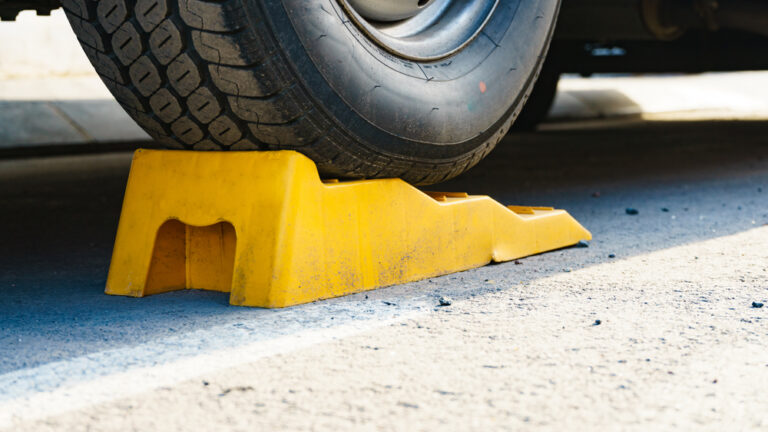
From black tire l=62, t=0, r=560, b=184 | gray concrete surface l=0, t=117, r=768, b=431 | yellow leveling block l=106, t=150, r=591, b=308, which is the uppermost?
black tire l=62, t=0, r=560, b=184

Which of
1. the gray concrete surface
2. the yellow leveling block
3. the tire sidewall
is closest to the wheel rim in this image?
the tire sidewall

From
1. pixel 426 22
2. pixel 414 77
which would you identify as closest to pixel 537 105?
pixel 426 22

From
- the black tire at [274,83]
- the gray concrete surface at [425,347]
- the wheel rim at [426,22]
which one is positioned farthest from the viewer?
the wheel rim at [426,22]

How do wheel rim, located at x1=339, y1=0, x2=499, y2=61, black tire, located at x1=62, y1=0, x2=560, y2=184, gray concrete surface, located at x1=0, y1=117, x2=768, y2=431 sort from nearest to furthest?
gray concrete surface, located at x1=0, y1=117, x2=768, y2=431 → black tire, located at x1=62, y1=0, x2=560, y2=184 → wheel rim, located at x1=339, y1=0, x2=499, y2=61

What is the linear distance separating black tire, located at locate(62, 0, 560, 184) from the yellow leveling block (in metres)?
0.05

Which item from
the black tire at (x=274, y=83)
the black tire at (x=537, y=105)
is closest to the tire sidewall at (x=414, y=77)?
the black tire at (x=274, y=83)

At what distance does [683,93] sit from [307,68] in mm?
7647

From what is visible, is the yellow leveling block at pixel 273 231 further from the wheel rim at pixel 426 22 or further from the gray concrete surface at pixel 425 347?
the wheel rim at pixel 426 22

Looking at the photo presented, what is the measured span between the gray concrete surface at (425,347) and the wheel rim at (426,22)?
507mm

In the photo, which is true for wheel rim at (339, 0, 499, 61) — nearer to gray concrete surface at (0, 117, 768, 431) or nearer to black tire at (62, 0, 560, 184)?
black tire at (62, 0, 560, 184)

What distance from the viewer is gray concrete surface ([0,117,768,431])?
0.97 m

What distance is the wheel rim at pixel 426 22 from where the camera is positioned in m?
Result: 1.79

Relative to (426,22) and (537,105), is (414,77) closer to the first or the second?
(426,22)

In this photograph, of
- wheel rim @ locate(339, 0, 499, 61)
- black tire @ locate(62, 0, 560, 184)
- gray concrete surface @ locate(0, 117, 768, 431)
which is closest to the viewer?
gray concrete surface @ locate(0, 117, 768, 431)
